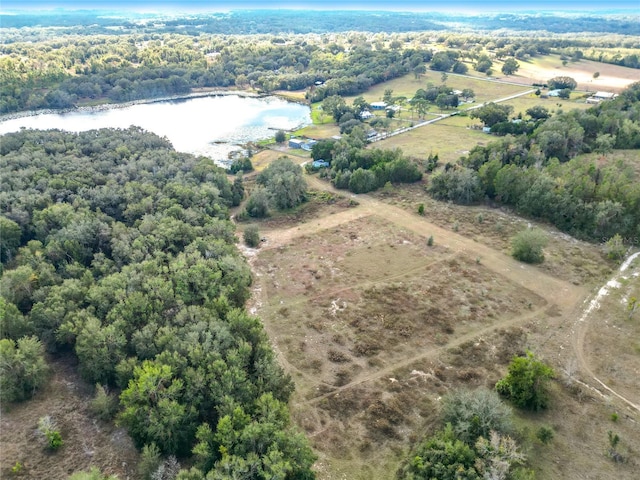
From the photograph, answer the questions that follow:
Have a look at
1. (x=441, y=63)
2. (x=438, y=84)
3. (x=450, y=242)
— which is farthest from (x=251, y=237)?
(x=441, y=63)

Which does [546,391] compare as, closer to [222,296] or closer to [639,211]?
[222,296]

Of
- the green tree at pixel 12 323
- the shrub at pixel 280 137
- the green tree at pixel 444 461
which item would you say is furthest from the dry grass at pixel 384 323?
the shrub at pixel 280 137

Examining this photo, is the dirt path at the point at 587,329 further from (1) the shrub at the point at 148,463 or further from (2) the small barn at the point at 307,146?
(2) the small barn at the point at 307,146

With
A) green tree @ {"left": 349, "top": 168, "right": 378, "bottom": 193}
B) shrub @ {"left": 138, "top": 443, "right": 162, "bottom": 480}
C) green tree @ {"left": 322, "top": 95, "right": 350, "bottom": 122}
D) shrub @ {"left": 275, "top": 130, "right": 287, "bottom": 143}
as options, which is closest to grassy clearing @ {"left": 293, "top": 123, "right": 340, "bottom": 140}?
green tree @ {"left": 322, "top": 95, "right": 350, "bottom": 122}

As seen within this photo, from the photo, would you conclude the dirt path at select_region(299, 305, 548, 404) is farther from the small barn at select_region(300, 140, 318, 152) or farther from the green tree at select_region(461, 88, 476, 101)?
the green tree at select_region(461, 88, 476, 101)

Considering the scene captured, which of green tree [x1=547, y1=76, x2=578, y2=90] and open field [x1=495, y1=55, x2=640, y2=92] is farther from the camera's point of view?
open field [x1=495, y1=55, x2=640, y2=92]

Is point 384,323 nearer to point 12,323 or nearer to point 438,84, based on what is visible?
point 12,323

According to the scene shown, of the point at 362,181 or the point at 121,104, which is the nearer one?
the point at 362,181
